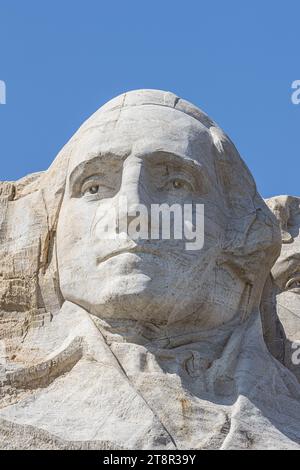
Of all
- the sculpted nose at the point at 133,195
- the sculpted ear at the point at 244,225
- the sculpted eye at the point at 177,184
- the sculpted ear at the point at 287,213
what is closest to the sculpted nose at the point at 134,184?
the sculpted nose at the point at 133,195

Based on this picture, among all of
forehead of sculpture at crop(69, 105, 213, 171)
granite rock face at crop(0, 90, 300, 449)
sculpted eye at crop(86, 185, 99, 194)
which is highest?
forehead of sculpture at crop(69, 105, 213, 171)

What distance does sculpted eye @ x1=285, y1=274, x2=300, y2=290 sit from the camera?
14.9 metres

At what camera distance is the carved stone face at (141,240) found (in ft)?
42.2

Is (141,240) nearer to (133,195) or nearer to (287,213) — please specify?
(133,195)

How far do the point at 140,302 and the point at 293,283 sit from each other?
2.46 metres

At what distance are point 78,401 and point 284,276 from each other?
2952 mm

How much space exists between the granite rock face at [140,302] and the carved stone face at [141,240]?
0.03ft

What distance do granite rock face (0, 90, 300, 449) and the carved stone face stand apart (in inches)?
0.4

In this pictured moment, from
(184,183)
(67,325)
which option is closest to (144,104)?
(184,183)

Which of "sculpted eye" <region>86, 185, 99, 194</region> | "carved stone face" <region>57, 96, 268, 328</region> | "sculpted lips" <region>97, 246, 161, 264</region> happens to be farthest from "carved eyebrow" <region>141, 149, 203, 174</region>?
"sculpted lips" <region>97, 246, 161, 264</region>

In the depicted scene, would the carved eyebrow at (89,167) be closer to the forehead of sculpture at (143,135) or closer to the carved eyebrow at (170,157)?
the forehead of sculpture at (143,135)

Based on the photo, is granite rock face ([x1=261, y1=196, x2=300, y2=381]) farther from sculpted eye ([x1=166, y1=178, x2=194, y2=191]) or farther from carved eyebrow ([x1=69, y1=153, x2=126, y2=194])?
carved eyebrow ([x1=69, y1=153, x2=126, y2=194])

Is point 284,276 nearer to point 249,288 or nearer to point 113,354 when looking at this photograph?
point 249,288

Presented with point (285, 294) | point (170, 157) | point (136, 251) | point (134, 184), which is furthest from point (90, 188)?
point (285, 294)
